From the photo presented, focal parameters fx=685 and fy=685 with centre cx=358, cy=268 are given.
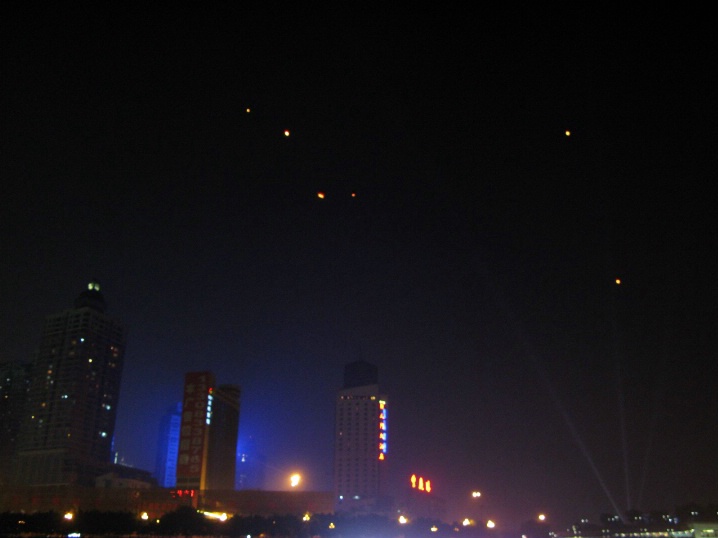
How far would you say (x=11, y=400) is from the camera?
14712cm

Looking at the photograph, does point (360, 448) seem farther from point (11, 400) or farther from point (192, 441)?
point (192, 441)

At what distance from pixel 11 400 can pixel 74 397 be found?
30824 mm

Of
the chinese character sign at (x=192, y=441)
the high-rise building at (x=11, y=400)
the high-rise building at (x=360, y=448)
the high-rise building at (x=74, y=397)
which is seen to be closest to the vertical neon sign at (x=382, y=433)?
the high-rise building at (x=360, y=448)

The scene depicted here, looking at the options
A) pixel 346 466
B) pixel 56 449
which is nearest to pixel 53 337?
pixel 56 449

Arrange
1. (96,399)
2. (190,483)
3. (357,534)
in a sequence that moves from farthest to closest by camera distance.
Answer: (96,399) → (357,534) → (190,483)

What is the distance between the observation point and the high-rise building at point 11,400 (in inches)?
5600

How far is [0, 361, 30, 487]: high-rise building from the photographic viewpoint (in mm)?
142250

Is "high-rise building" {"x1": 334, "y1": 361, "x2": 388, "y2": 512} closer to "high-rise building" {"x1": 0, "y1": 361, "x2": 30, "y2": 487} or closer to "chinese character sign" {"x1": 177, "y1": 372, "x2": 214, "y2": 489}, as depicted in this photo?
"high-rise building" {"x1": 0, "y1": 361, "x2": 30, "y2": 487}

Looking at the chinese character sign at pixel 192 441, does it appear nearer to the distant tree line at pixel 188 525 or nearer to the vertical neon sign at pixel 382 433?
the distant tree line at pixel 188 525

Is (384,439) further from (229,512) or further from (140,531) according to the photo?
(140,531)

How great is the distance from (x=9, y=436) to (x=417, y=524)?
304ft

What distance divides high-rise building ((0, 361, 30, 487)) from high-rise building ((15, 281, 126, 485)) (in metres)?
16.9

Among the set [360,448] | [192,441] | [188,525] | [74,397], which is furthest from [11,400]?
[188,525]

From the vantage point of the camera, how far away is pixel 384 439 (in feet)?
505
